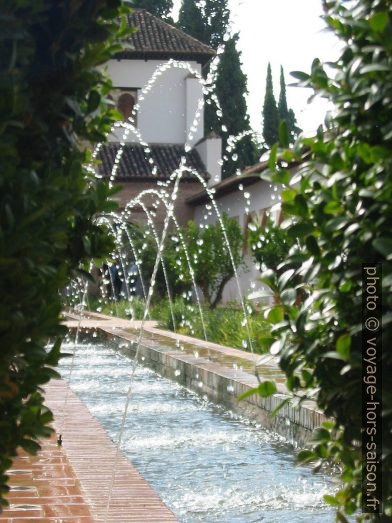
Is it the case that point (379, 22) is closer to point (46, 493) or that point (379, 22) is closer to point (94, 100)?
point (94, 100)

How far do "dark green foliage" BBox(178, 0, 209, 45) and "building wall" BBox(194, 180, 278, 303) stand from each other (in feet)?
52.2

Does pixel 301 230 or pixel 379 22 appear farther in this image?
pixel 301 230

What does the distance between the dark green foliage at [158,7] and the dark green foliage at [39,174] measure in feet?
136

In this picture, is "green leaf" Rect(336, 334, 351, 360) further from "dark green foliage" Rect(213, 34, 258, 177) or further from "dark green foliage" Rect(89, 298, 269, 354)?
"dark green foliage" Rect(213, 34, 258, 177)

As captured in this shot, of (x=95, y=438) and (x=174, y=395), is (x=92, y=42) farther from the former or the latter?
(x=174, y=395)

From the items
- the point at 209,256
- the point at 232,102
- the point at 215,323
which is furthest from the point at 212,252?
the point at 232,102

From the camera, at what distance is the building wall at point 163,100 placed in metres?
34.3

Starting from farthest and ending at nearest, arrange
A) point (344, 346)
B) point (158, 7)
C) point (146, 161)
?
1. point (158, 7)
2. point (146, 161)
3. point (344, 346)

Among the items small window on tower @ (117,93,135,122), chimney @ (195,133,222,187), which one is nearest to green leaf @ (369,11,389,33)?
chimney @ (195,133,222,187)

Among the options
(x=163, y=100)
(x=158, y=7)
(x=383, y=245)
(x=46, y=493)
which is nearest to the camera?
(x=383, y=245)

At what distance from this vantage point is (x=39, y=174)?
2125mm

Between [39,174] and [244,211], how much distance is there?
21.3 m

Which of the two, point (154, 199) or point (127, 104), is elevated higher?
point (127, 104)

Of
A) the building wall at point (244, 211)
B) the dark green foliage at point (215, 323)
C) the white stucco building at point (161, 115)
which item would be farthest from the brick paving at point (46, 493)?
the white stucco building at point (161, 115)
